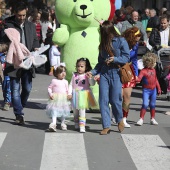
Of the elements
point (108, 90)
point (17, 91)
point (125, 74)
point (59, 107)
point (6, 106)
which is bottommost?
point (6, 106)

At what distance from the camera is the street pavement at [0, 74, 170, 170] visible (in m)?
8.43

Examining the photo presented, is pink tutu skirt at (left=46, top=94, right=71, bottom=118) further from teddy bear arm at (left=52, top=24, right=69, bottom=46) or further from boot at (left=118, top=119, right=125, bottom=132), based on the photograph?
teddy bear arm at (left=52, top=24, right=69, bottom=46)

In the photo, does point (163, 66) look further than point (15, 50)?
Yes

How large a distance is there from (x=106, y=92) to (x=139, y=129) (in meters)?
1.03

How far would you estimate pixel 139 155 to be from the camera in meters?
8.95

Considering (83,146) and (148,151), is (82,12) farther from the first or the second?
(148,151)

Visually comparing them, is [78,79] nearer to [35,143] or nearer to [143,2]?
[35,143]

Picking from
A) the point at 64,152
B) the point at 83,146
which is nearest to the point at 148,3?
the point at 83,146

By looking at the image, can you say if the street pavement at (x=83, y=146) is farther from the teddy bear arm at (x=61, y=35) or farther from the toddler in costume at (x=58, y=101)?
the teddy bear arm at (x=61, y=35)

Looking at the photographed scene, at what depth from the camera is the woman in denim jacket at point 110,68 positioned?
1012cm

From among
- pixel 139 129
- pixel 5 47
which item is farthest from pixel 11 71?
pixel 139 129

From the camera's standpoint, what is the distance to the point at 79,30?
Answer: 12141mm

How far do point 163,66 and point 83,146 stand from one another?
258 inches

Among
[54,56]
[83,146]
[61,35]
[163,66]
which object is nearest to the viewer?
[83,146]
